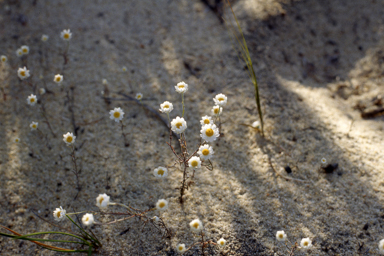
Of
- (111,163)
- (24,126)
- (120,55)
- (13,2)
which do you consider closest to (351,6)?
(120,55)

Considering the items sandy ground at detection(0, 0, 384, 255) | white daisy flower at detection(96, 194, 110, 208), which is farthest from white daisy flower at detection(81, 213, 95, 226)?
sandy ground at detection(0, 0, 384, 255)

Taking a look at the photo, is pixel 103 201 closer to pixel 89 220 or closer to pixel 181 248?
pixel 89 220

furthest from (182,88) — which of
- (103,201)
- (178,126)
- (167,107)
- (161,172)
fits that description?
(103,201)

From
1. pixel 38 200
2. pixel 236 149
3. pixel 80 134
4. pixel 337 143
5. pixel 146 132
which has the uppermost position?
pixel 337 143

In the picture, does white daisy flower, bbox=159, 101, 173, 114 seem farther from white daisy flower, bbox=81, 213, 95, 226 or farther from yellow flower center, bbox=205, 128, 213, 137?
white daisy flower, bbox=81, 213, 95, 226

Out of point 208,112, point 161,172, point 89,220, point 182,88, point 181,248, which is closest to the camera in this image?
point 89,220

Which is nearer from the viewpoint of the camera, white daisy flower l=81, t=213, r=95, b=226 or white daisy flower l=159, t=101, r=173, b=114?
white daisy flower l=81, t=213, r=95, b=226

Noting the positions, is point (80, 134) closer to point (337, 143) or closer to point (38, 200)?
point (38, 200)

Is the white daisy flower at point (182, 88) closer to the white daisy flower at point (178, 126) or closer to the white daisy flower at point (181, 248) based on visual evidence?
the white daisy flower at point (178, 126)

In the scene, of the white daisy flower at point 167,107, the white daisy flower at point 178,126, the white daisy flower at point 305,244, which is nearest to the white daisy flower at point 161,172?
the white daisy flower at point 178,126
